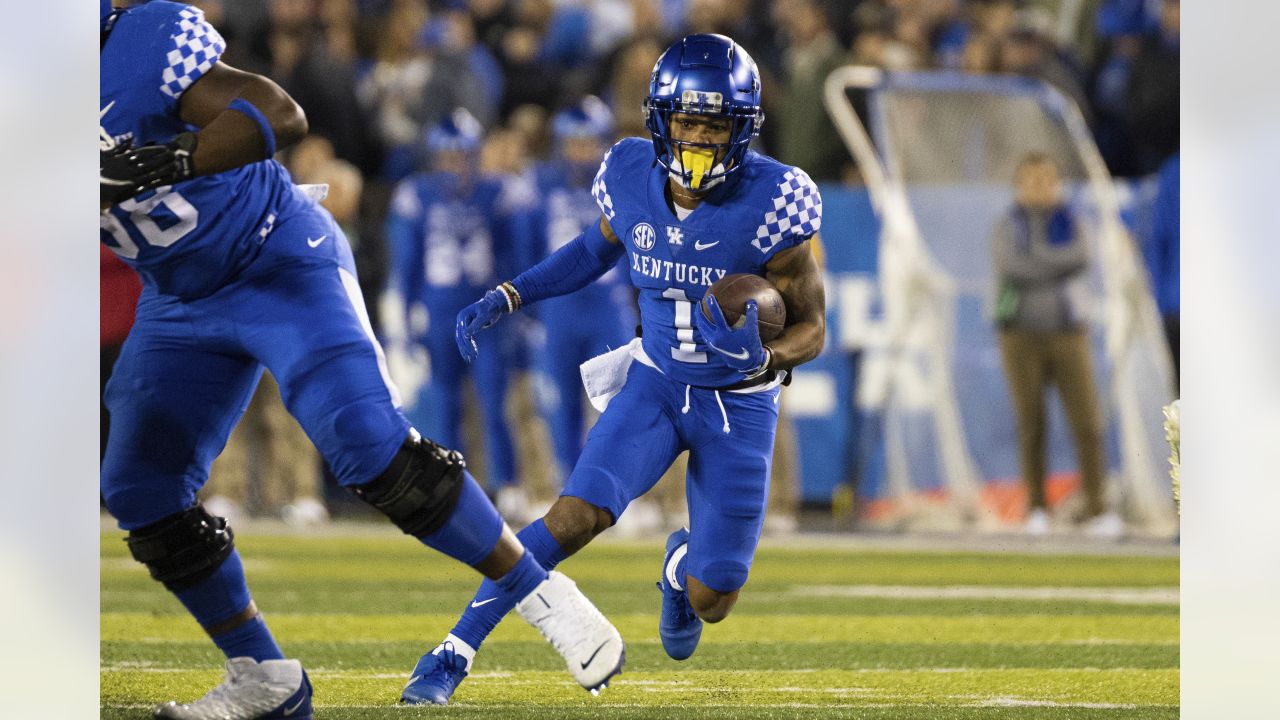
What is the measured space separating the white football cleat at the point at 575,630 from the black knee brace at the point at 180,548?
1.72ft

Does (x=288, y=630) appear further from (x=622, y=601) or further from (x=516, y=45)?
(x=516, y=45)

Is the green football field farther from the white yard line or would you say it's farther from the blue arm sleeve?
the blue arm sleeve

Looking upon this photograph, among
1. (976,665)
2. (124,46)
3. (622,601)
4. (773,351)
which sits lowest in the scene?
(622,601)

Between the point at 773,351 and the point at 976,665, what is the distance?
3.86ft

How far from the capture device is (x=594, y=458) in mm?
3256

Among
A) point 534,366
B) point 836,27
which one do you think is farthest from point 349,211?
point 836,27

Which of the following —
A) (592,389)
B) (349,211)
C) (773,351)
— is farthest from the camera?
(349,211)

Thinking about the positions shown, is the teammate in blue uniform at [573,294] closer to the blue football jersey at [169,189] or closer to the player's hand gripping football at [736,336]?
the player's hand gripping football at [736,336]

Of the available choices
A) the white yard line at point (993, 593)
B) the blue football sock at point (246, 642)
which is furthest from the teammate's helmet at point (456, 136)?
the blue football sock at point (246, 642)

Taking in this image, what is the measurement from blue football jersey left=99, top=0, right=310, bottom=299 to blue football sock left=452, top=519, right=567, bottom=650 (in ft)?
2.27

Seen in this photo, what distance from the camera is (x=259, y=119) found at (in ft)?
9.28

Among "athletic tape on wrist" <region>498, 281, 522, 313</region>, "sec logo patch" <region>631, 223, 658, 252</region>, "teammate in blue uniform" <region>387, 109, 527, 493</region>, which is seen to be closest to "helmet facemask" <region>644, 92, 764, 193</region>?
"sec logo patch" <region>631, 223, 658, 252</region>

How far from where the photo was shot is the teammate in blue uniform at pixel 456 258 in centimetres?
675

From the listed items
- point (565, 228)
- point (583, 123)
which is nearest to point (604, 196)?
point (565, 228)
